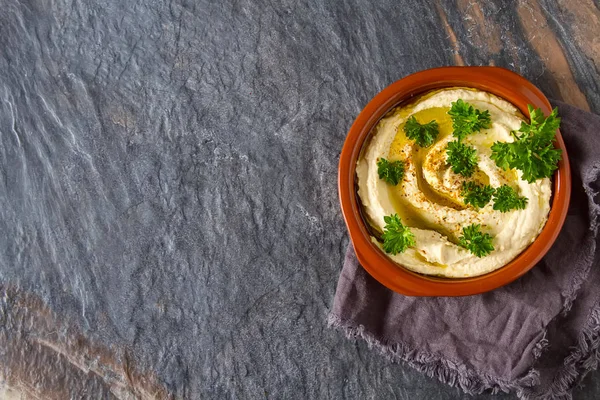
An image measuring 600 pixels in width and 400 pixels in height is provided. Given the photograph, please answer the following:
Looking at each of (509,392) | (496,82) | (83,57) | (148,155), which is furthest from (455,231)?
(83,57)

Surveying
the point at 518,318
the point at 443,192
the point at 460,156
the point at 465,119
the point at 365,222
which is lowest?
the point at 518,318

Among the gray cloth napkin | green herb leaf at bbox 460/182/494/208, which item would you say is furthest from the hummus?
the gray cloth napkin

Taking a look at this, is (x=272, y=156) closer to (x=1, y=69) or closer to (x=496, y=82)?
(x=496, y=82)

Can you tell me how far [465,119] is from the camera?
2258 millimetres

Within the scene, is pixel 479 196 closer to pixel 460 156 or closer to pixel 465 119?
pixel 460 156

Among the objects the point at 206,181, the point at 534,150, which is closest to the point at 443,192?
the point at 534,150

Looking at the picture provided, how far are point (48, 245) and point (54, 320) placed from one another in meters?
0.32

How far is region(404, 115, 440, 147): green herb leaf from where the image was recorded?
231 centimetres

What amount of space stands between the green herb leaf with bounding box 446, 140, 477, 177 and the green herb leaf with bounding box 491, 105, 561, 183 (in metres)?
0.09

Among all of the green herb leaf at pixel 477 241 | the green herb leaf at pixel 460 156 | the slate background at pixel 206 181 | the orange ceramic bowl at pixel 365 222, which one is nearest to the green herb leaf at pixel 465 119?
the green herb leaf at pixel 460 156

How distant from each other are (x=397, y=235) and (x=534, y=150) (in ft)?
1.79

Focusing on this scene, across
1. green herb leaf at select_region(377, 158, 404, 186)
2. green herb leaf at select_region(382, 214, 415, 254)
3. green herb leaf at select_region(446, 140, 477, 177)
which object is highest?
green herb leaf at select_region(446, 140, 477, 177)

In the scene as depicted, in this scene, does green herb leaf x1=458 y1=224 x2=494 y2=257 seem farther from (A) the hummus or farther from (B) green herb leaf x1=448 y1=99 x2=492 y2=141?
(B) green herb leaf x1=448 y1=99 x2=492 y2=141

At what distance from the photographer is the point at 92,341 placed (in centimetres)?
269
